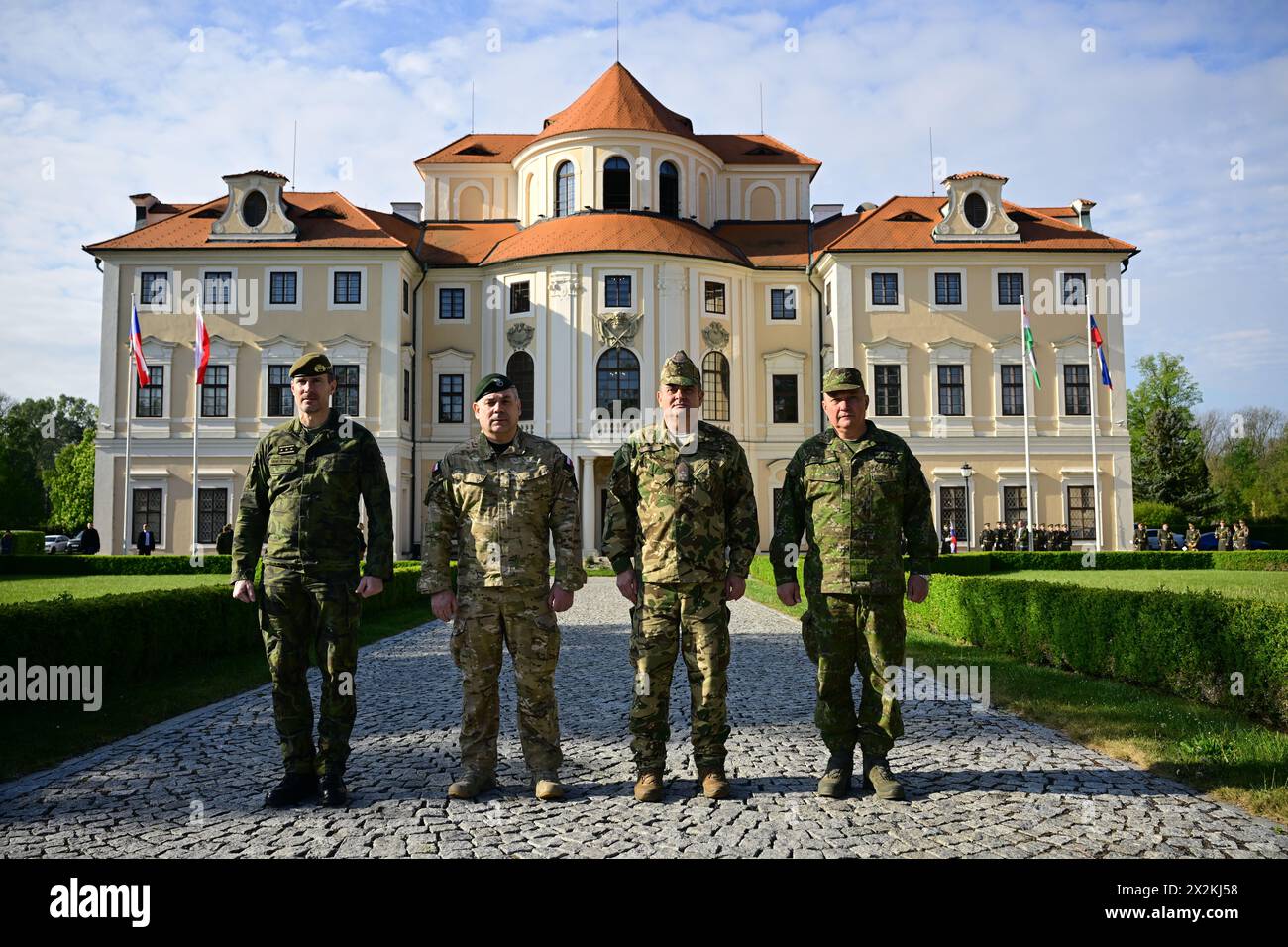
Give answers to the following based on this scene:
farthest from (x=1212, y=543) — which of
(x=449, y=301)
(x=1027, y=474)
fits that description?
(x=449, y=301)

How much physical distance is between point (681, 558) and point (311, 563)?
2.04m

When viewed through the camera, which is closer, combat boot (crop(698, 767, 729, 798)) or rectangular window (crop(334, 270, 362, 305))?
combat boot (crop(698, 767, 729, 798))

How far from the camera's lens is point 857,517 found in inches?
203

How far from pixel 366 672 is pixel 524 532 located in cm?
562

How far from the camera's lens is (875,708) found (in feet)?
16.6

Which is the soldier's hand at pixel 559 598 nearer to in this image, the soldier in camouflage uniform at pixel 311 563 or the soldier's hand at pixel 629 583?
the soldier's hand at pixel 629 583

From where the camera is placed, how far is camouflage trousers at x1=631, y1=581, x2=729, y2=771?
4.92 metres

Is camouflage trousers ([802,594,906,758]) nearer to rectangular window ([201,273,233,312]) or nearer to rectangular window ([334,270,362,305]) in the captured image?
rectangular window ([334,270,362,305])

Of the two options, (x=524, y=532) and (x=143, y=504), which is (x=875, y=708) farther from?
(x=143, y=504)

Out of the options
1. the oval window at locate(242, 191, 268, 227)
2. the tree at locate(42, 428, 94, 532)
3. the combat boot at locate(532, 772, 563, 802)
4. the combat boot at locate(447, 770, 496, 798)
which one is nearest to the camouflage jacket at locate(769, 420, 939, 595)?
the combat boot at locate(532, 772, 563, 802)

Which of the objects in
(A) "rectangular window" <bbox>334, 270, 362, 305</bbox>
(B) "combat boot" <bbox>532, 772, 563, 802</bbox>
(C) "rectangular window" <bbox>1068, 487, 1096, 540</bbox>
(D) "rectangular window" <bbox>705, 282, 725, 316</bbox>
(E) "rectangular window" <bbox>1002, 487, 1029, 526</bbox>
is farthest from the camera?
(D) "rectangular window" <bbox>705, 282, 725, 316</bbox>

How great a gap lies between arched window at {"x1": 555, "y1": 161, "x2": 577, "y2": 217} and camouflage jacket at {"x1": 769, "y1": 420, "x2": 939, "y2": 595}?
31841mm

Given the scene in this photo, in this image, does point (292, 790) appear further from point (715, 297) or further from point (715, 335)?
point (715, 297)
